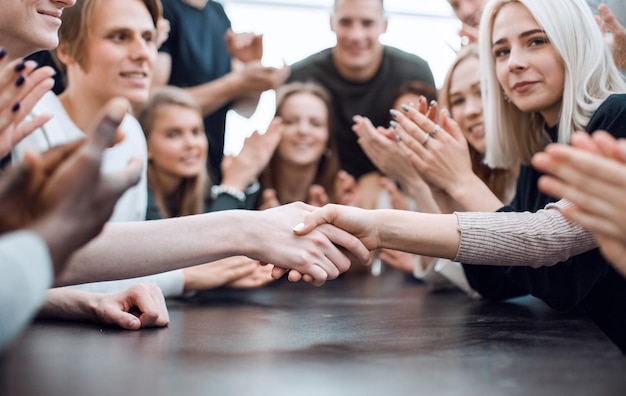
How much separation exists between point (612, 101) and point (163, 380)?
0.87 metres

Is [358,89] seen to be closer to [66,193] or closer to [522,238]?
[522,238]

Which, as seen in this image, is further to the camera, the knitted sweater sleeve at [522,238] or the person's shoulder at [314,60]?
the person's shoulder at [314,60]

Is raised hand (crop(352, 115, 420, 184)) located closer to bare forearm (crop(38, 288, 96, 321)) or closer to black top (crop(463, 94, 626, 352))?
black top (crop(463, 94, 626, 352))

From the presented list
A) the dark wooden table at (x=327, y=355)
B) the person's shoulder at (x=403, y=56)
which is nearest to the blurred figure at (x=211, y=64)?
the person's shoulder at (x=403, y=56)

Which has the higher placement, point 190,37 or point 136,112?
point 190,37

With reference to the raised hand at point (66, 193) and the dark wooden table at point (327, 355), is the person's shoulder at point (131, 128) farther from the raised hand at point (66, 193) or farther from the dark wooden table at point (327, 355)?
the raised hand at point (66, 193)

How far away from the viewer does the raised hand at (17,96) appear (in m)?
1.10

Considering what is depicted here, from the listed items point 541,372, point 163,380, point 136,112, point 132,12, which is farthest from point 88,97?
point 541,372

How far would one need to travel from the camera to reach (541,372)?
782 millimetres

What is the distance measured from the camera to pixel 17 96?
1104 mm

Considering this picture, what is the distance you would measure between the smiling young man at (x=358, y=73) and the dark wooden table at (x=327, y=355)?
1630 mm

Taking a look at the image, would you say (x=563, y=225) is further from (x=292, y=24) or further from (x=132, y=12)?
(x=292, y=24)

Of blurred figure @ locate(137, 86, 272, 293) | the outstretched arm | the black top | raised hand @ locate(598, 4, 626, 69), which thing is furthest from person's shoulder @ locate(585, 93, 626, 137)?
blurred figure @ locate(137, 86, 272, 293)

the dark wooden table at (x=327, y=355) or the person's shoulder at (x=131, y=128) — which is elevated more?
the person's shoulder at (x=131, y=128)
